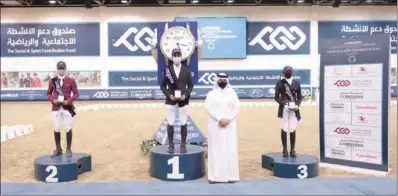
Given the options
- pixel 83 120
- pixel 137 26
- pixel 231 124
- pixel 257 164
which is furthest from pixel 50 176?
pixel 137 26

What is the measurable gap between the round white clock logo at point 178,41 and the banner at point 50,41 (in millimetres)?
13772

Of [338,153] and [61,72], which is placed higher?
[61,72]

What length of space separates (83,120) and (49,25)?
8782 mm

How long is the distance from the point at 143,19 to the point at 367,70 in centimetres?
1526

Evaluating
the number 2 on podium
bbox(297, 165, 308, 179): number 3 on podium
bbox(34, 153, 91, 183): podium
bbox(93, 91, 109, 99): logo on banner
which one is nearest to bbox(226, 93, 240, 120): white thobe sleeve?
the number 2 on podium

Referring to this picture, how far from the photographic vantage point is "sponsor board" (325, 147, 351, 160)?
6.11 metres

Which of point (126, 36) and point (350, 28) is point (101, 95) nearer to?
point (126, 36)

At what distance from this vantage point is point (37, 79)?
779 inches

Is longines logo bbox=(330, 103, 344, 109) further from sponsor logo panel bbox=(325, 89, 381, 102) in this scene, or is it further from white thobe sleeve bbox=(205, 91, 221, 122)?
white thobe sleeve bbox=(205, 91, 221, 122)

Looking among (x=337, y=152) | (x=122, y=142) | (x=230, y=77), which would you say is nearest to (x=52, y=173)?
(x=122, y=142)

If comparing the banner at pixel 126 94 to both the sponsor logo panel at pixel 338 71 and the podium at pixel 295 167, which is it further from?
the podium at pixel 295 167

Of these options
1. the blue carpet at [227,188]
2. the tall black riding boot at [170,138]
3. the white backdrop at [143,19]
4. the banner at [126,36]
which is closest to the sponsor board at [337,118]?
the blue carpet at [227,188]

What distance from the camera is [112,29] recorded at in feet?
65.3

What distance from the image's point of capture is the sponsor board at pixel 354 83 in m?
5.74
